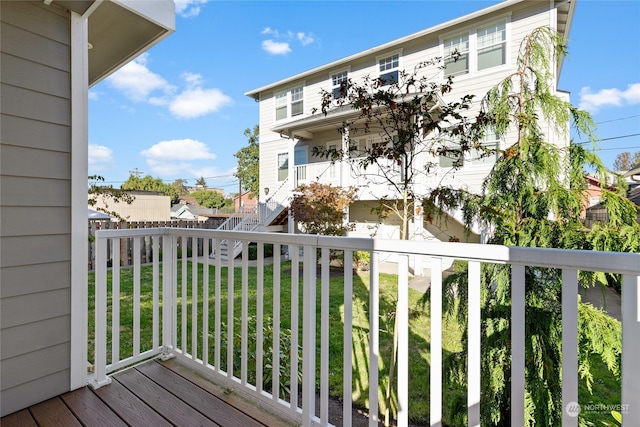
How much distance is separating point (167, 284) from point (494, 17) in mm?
8599

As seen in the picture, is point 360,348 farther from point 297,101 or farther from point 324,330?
point 297,101

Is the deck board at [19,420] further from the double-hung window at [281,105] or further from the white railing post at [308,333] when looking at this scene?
the double-hung window at [281,105]

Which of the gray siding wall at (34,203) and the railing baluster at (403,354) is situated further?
the gray siding wall at (34,203)

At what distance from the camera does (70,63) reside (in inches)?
73.7

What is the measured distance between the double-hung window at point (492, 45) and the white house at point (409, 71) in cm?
2

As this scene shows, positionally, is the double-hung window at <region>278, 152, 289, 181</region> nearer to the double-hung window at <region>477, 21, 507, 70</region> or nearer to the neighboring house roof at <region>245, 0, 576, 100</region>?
the neighboring house roof at <region>245, 0, 576, 100</region>

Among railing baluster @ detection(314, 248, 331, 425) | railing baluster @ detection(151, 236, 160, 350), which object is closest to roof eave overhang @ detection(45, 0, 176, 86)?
railing baluster @ detection(151, 236, 160, 350)

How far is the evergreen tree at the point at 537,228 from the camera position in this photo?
1571mm

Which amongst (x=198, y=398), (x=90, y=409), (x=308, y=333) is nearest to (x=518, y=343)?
(x=308, y=333)

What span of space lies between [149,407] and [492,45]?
29.3ft

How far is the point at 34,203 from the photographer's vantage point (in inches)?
68.9

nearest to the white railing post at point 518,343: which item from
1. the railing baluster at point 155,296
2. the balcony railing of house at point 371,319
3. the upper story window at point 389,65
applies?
the balcony railing of house at point 371,319

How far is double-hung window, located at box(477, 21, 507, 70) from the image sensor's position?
23.5 feet

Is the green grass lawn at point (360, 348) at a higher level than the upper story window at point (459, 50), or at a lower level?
lower
